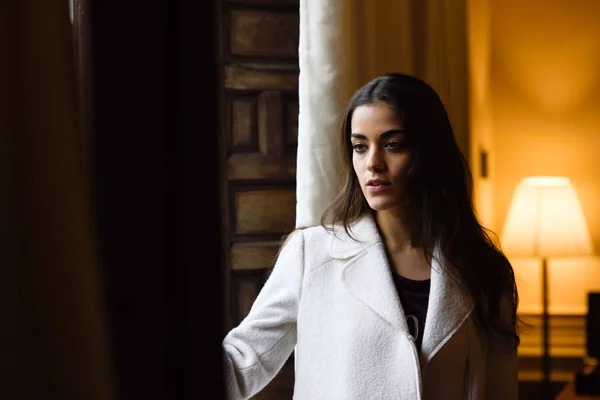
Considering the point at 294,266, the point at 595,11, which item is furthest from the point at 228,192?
the point at 595,11

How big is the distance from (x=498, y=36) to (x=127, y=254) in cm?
271

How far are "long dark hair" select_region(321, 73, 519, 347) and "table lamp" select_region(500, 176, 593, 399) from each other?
1.20m

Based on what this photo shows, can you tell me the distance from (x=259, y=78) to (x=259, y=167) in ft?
0.84

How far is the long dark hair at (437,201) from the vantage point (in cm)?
150

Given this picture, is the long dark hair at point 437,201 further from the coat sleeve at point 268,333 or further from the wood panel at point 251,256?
the wood panel at point 251,256

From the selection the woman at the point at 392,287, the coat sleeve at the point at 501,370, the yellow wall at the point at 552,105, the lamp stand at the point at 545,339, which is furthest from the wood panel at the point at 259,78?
the lamp stand at the point at 545,339

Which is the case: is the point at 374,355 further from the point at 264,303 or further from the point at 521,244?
the point at 521,244

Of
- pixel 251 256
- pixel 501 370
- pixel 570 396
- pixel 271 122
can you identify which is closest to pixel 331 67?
pixel 271 122

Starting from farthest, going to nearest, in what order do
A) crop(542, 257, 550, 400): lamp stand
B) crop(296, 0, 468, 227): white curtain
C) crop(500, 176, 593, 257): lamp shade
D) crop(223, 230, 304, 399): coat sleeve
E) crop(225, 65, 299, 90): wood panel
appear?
crop(542, 257, 550, 400): lamp stand
crop(500, 176, 593, 257): lamp shade
crop(225, 65, 299, 90): wood panel
crop(296, 0, 468, 227): white curtain
crop(223, 230, 304, 399): coat sleeve

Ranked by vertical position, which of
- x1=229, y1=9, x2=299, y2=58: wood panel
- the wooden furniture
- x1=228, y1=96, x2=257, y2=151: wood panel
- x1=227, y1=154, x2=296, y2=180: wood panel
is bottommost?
the wooden furniture

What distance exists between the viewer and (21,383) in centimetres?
65

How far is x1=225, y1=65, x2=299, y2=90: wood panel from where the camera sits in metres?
2.21

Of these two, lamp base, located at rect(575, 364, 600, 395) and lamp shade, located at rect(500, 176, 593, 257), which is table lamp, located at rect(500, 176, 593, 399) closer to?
lamp shade, located at rect(500, 176, 593, 257)

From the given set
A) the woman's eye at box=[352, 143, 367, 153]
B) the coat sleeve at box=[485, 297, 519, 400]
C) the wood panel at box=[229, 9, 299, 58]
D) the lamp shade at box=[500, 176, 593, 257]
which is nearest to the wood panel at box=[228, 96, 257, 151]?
the wood panel at box=[229, 9, 299, 58]
